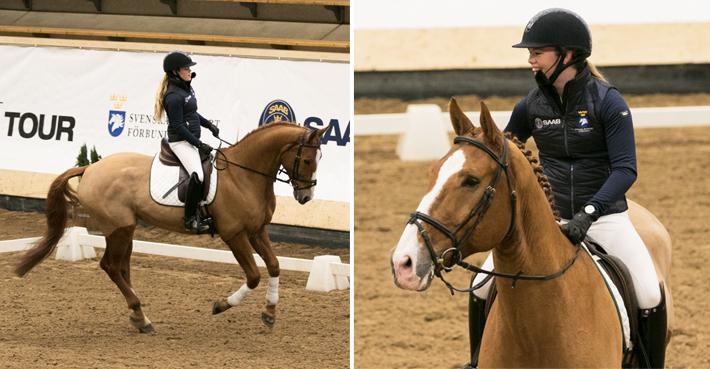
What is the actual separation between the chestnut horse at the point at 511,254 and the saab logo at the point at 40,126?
28.4 feet

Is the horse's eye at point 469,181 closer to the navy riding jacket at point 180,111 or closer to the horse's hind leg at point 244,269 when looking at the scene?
the horse's hind leg at point 244,269

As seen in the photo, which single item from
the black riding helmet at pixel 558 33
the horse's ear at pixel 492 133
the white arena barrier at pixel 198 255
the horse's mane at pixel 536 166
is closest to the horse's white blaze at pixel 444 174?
the horse's ear at pixel 492 133

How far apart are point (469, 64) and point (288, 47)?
8.03 ft

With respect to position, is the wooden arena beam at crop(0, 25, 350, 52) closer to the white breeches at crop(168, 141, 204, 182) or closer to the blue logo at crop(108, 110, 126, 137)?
the blue logo at crop(108, 110, 126, 137)

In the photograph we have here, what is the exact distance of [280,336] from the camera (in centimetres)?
689

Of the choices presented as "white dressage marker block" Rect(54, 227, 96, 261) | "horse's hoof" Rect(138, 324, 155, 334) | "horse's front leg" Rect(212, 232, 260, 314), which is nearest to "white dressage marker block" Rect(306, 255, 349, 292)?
"horse's front leg" Rect(212, 232, 260, 314)

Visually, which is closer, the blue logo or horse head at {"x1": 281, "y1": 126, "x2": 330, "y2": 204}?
horse head at {"x1": 281, "y1": 126, "x2": 330, "y2": 204}

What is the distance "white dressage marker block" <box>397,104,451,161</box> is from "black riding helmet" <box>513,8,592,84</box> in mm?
4367

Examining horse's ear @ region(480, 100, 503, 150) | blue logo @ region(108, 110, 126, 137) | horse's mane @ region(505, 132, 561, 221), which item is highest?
blue logo @ region(108, 110, 126, 137)

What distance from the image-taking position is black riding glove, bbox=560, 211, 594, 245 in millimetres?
3064

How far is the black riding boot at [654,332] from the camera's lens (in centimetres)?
337

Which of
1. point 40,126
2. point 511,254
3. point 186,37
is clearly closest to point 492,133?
point 511,254

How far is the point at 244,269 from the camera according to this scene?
7152 mm

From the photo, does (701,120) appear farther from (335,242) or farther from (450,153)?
(450,153)
